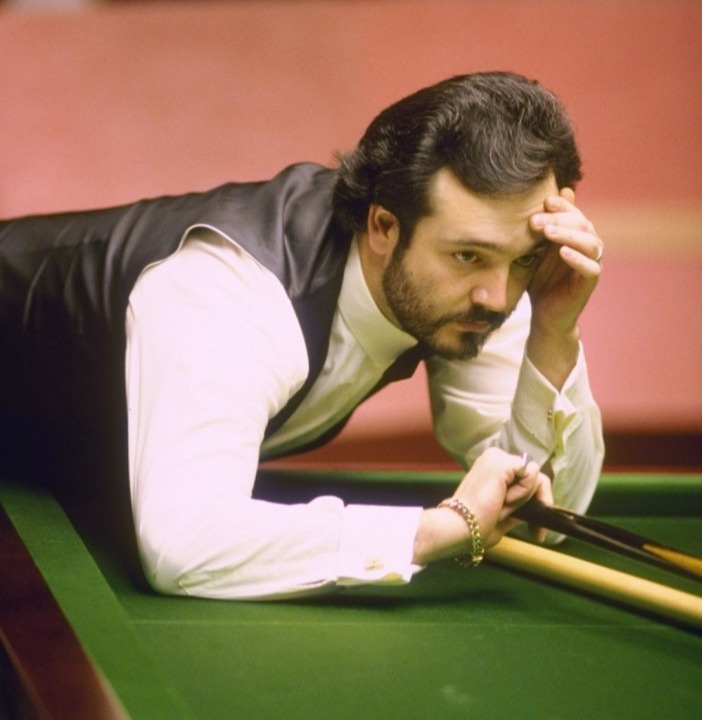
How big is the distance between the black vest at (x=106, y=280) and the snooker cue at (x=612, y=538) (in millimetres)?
461

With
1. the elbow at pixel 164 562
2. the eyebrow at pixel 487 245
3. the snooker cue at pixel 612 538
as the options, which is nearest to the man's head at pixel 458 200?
the eyebrow at pixel 487 245

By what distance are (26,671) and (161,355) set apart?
62 cm

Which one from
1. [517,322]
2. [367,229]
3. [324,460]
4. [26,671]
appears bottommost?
[324,460]

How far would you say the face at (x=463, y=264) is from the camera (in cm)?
217

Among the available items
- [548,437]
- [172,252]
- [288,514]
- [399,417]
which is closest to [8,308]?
[172,252]

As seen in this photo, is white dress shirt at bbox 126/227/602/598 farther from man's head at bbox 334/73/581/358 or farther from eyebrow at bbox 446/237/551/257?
eyebrow at bbox 446/237/551/257

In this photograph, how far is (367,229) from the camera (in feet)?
7.69

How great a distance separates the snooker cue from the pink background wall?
2027 millimetres

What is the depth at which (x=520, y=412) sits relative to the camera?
2475 millimetres

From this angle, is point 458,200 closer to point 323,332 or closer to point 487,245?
point 487,245

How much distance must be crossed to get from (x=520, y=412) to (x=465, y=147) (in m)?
0.52

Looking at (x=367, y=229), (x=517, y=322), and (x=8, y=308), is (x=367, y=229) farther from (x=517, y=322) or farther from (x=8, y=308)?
(x=8, y=308)

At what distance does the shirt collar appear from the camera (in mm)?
2324

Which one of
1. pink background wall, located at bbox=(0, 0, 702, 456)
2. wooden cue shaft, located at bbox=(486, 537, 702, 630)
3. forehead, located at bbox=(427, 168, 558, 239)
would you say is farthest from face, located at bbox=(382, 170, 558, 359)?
pink background wall, located at bbox=(0, 0, 702, 456)
